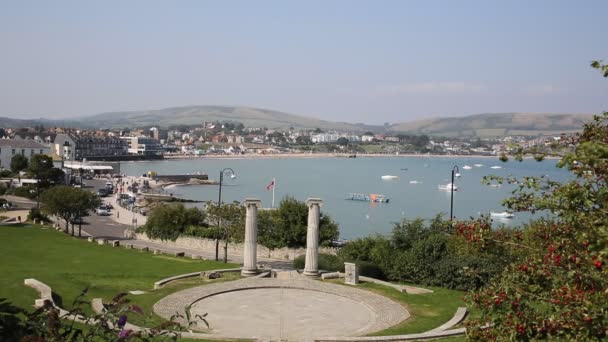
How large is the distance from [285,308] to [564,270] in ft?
46.5

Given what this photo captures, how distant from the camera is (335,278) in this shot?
2712 cm

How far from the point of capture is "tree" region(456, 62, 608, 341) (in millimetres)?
7043

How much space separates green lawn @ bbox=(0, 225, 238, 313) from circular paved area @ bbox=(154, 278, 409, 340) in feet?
8.03

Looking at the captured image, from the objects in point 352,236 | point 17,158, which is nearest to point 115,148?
point 17,158

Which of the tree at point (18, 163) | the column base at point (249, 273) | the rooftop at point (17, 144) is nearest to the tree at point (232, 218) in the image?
the column base at point (249, 273)

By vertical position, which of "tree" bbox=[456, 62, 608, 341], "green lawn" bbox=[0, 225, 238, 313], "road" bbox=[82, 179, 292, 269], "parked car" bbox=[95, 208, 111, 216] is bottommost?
"parked car" bbox=[95, 208, 111, 216]

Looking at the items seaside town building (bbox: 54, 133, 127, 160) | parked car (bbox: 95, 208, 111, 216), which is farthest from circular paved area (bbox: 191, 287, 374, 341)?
seaside town building (bbox: 54, 133, 127, 160)

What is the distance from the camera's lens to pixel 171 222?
44.9 metres

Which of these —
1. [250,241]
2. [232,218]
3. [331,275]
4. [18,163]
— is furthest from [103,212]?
[331,275]

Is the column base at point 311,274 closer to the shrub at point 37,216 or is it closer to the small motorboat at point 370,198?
the shrub at point 37,216

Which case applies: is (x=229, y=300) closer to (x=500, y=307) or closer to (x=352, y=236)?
(x=500, y=307)

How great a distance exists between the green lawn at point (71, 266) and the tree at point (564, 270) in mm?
13428

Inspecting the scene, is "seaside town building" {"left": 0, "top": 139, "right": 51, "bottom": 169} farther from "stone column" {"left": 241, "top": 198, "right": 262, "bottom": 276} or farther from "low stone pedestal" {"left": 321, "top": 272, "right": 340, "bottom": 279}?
"low stone pedestal" {"left": 321, "top": 272, "right": 340, "bottom": 279}

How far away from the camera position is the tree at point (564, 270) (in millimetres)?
7043
